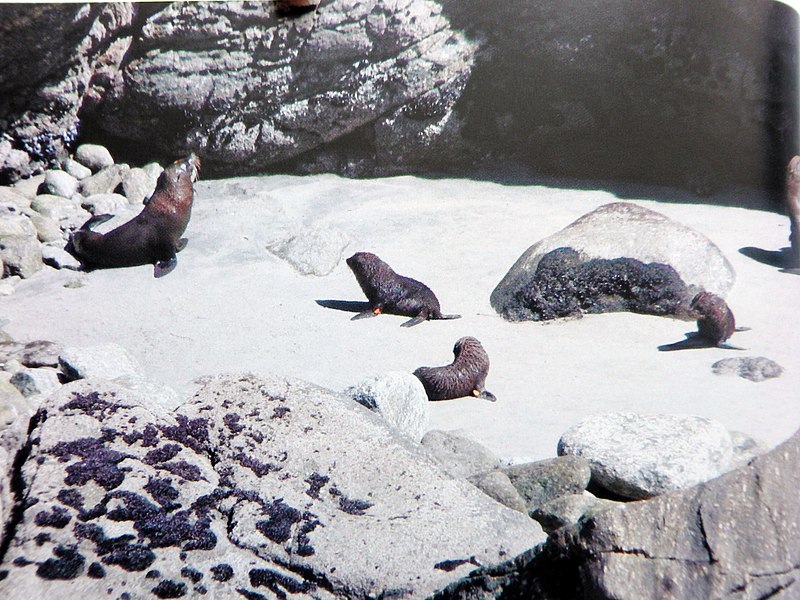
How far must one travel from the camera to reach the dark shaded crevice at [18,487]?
1.93 m

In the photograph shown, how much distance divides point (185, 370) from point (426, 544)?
4.10ft

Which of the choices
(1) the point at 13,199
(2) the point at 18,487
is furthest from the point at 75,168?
(2) the point at 18,487

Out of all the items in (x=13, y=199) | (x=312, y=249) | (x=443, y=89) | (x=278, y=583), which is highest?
(x=443, y=89)

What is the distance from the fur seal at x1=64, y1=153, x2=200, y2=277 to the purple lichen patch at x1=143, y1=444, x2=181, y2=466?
101cm

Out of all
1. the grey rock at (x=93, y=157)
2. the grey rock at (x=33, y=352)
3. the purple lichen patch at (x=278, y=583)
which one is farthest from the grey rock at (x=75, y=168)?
the purple lichen patch at (x=278, y=583)

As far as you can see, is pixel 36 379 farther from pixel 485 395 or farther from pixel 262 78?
pixel 262 78

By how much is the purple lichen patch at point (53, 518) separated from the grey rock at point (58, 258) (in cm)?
143

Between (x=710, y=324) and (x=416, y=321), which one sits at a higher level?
(x=710, y=324)

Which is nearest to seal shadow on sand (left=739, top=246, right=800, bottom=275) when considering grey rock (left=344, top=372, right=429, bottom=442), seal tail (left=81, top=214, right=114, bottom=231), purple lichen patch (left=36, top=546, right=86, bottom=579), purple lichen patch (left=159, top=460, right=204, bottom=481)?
grey rock (left=344, top=372, right=429, bottom=442)

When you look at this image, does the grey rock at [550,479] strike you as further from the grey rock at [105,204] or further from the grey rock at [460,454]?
the grey rock at [105,204]

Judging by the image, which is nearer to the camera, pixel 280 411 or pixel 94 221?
pixel 280 411

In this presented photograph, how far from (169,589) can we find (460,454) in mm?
1143

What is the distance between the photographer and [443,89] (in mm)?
4328

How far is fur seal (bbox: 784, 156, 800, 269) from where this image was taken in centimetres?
282
